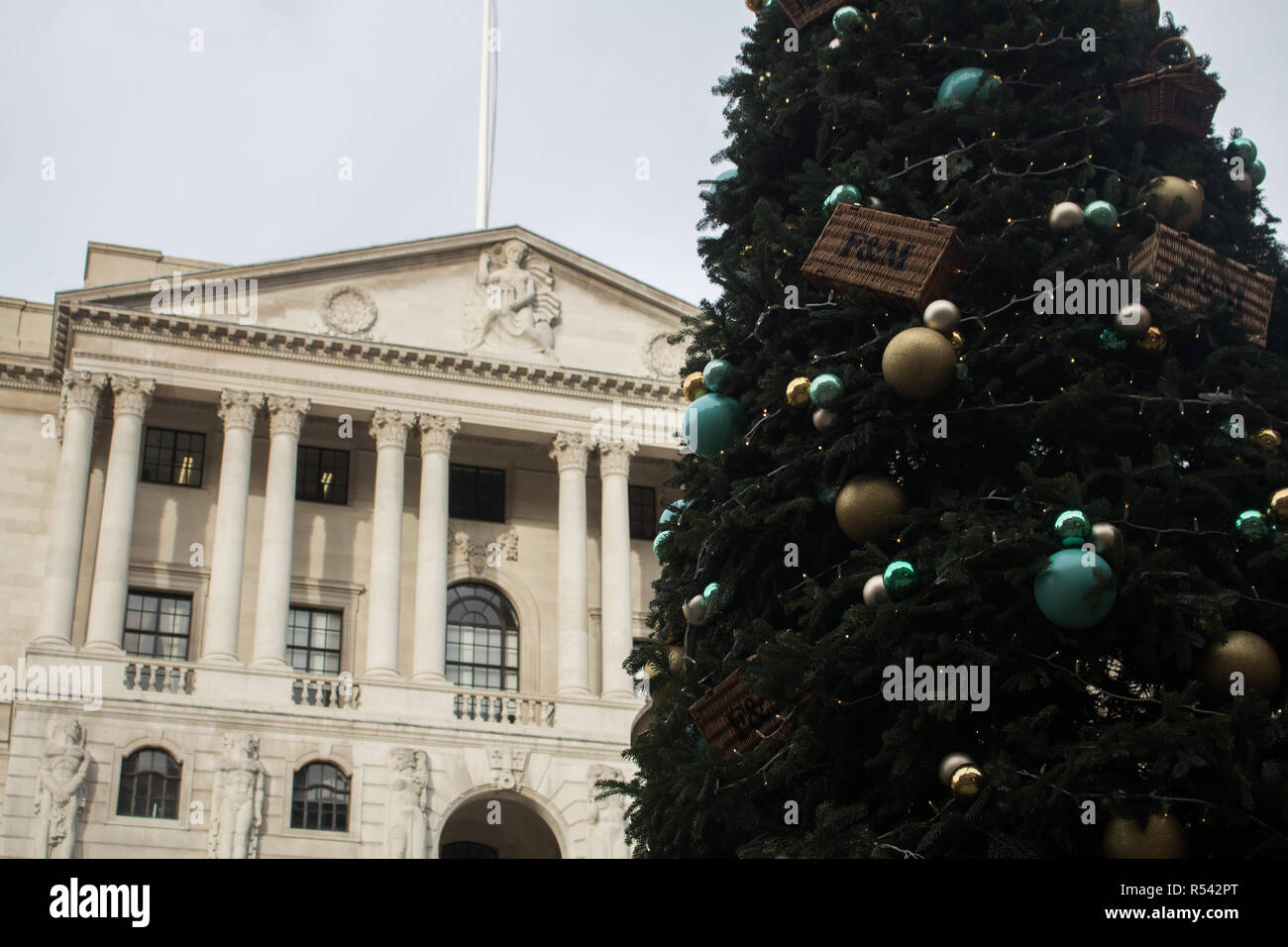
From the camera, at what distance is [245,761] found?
3034 centimetres

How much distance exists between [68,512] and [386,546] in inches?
256

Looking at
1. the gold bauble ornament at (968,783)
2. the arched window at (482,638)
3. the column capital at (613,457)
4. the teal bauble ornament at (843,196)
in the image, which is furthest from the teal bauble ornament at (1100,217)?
the arched window at (482,638)

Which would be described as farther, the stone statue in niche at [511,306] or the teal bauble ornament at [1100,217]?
the stone statue in niche at [511,306]

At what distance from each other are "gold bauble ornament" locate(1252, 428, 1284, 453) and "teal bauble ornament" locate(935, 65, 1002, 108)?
2.87 meters

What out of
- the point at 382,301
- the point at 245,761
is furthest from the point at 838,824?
the point at 382,301

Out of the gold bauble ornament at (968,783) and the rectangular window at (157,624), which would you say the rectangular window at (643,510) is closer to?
the rectangular window at (157,624)

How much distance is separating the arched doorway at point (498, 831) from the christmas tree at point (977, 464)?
22.2 meters

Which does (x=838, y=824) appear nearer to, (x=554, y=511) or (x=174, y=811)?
(x=174, y=811)

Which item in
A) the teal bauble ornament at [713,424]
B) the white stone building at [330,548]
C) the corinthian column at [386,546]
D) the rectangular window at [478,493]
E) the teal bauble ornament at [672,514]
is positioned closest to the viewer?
the teal bauble ornament at [713,424]

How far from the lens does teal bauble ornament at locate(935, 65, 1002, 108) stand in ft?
34.0

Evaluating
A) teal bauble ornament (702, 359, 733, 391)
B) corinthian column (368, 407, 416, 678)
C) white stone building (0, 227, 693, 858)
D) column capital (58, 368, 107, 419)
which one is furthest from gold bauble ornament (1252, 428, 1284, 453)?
column capital (58, 368, 107, 419)

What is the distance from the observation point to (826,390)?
31.4ft

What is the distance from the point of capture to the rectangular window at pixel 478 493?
37.4m

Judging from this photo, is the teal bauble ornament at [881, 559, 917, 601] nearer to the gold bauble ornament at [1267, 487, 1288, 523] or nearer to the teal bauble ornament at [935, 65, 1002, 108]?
the gold bauble ornament at [1267, 487, 1288, 523]
